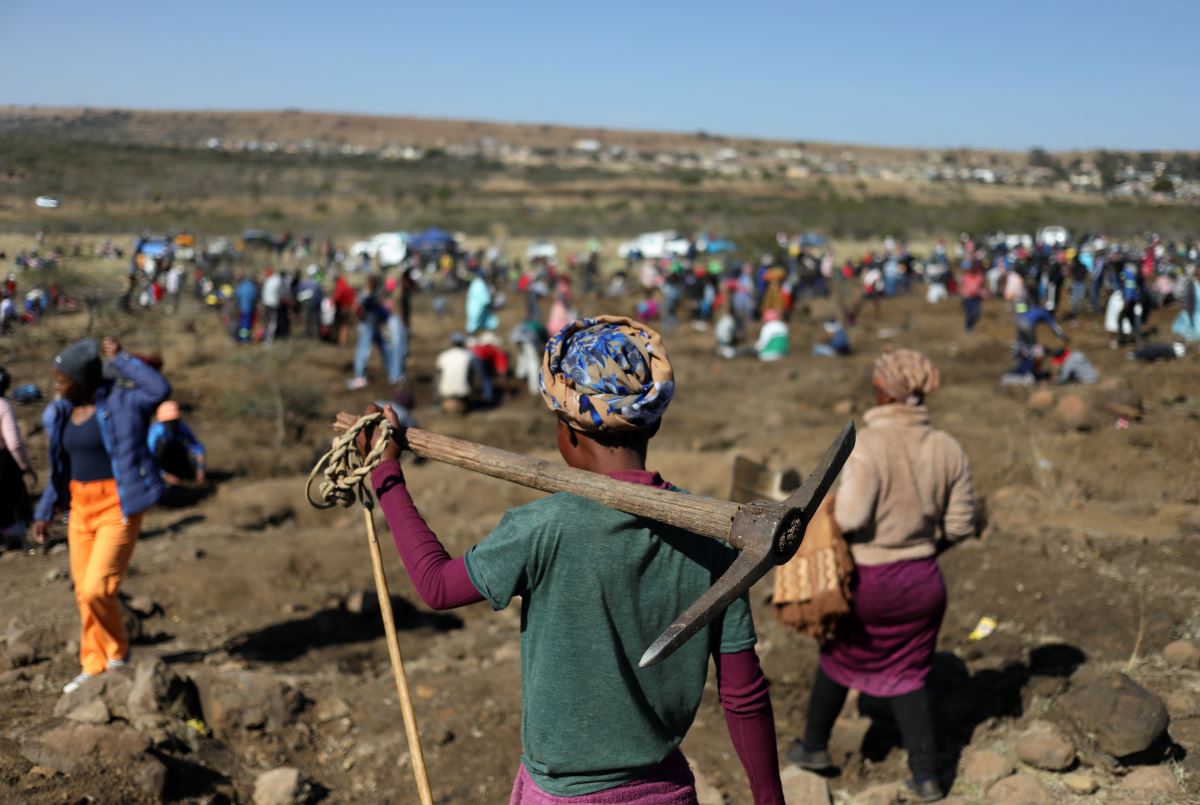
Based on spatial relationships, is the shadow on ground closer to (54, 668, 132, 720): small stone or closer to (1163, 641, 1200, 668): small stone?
(54, 668, 132, 720): small stone

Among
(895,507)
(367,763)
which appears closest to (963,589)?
(895,507)

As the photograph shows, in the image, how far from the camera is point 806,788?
362 cm

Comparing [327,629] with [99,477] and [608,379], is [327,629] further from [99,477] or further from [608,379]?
[608,379]

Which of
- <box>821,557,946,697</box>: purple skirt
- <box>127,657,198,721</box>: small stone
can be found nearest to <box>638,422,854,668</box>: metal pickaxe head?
<box>821,557,946,697</box>: purple skirt

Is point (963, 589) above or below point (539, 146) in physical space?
below

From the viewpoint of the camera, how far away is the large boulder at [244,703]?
14.1ft

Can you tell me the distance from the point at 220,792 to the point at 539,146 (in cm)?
11358

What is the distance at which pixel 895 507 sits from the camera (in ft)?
11.0

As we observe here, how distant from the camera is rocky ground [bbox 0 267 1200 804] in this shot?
12.3 ft

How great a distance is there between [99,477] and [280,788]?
64.5 inches

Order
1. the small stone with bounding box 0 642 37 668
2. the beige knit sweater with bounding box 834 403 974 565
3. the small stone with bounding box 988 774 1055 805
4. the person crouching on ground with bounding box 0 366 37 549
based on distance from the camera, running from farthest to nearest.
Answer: the person crouching on ground with bounding box 0 366 37 549 → the small stone with bounding box 0 642 37 668 → the small stone with bounding box 988 774 1055 805 → the beige knit sweater with bounding box 834 403 974 565

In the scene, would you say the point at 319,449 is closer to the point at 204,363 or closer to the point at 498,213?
the point at 204,363

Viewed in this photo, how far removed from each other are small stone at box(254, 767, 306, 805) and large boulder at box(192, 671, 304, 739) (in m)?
0.52

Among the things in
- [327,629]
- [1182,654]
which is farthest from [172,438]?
[1182,654]
